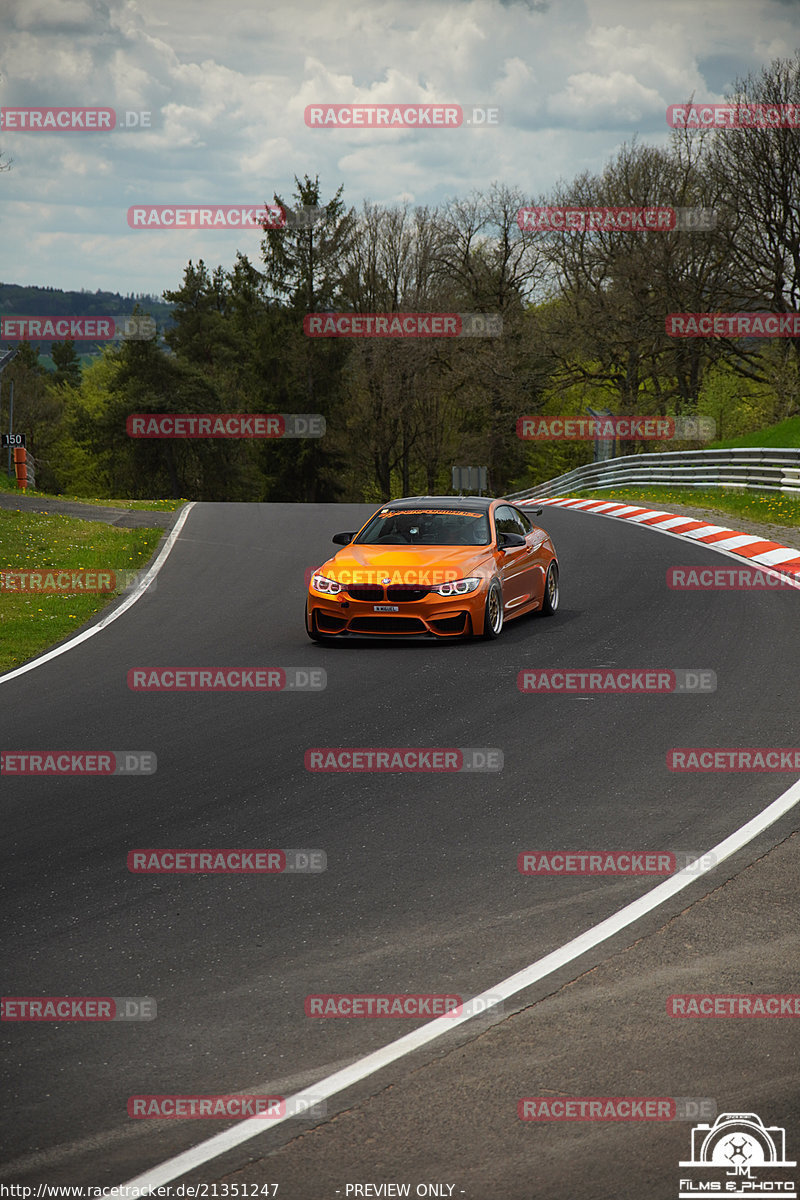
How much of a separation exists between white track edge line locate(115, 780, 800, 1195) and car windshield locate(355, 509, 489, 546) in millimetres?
7589

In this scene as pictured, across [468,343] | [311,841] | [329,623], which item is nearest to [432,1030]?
[311,841]

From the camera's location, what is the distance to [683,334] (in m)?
48.0

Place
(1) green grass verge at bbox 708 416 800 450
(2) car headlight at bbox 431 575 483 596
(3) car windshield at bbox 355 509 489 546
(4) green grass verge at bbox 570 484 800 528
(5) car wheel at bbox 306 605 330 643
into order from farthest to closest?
(1) green grass verge at bbox 708 416 800 450 → (4) green grass verge at bbox 570 484 800 528 → (3) car windshield at bbox 355 509 489 546 → (5) car wheel at bbox 306 605 330 643 → (2) car headlight at bbox 431 575 483 596

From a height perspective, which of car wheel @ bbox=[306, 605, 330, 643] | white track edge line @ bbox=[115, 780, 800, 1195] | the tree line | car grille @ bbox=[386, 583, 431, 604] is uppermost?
the tree line

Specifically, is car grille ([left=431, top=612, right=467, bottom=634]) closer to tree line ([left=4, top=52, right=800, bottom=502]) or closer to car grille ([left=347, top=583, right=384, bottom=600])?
car grille ([left=347, top=583, right=384, bottom=600])

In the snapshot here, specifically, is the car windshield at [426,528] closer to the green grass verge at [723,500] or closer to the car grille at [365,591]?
the car grille at [365,591]

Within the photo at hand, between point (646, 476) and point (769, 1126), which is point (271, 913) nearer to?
point (769, 1126)

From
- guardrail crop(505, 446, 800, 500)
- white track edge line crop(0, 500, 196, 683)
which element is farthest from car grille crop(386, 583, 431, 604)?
guardrail crop(505, 446, 800, 500)

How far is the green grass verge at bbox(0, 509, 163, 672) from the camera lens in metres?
14.2

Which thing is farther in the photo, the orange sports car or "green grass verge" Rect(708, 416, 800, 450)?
"green grass verge" Rect(708, 416, 800, 450)

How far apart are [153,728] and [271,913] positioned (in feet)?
13.0

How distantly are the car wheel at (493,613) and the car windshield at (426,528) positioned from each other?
81cm

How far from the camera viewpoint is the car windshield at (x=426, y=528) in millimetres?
14102

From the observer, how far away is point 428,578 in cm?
1291
